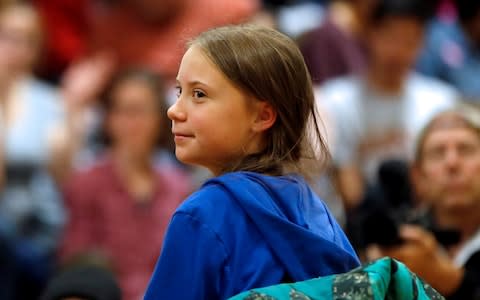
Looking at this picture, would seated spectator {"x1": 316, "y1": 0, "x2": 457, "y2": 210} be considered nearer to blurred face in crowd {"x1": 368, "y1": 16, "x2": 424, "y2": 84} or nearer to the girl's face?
blurred face in crowd {"x1": 368, "y1": 16, "x2": 424, "y2": 84}

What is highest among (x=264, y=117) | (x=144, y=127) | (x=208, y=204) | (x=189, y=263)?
(x=264, y=117)

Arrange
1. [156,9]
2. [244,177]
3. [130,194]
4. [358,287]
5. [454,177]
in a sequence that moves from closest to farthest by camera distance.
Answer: [358,287], [244,177], [454,177], [130,194], [156,9]

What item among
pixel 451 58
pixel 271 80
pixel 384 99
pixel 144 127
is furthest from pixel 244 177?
pixel 451 58

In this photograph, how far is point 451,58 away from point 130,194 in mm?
2439

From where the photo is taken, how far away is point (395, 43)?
18.8 feet

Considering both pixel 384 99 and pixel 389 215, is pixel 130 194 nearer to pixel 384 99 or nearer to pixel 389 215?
pixel 384 99

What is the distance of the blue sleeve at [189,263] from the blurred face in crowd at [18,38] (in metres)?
3.37

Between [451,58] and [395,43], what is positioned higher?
[395,43]

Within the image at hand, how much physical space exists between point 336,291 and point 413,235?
119cm

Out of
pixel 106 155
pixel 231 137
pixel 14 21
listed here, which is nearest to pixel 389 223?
pixel 231 137

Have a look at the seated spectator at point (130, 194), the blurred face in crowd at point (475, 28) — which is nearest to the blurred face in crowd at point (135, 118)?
the seated spectator at point (130, 194)

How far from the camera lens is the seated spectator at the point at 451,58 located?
6.76 m

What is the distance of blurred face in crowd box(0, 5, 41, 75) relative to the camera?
18.4ft

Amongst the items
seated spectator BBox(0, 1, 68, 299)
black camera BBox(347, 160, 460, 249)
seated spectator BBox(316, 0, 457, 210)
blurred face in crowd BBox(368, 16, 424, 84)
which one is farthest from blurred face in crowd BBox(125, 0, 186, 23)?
black camera BBox(347, 160, 460, 249)
